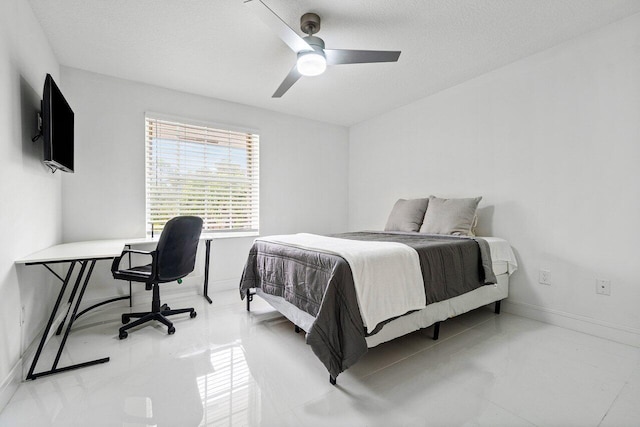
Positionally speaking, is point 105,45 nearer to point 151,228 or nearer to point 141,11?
point 141,11

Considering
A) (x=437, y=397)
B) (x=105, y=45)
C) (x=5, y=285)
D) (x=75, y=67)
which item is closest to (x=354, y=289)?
(x=437, y=397)

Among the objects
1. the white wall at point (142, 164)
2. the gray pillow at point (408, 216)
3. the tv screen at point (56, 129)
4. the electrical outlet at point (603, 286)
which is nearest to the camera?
the tv screen at point (56, 129)

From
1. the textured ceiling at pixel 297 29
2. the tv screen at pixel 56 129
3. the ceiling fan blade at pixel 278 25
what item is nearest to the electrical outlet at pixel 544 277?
the textured ceiling at pixel 297 29

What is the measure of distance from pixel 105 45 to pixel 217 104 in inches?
51.4

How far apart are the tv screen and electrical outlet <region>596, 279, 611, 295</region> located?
4186mm

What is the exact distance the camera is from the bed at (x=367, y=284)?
1.60m

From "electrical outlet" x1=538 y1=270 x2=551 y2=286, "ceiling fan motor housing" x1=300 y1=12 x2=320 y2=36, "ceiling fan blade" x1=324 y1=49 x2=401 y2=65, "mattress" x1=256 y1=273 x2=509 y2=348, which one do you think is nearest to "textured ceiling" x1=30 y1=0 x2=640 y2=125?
"ceiling fan motor housing" x1=300 y1=12 x2=320 y2=36

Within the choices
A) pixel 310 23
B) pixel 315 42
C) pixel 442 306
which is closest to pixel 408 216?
pixel 442 306

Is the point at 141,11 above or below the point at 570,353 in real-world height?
above

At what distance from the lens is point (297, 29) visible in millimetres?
2223

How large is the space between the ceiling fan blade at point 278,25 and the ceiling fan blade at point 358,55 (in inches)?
7.4

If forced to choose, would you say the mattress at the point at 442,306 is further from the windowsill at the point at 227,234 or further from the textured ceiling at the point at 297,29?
the textured ceiling at the point at 297,29

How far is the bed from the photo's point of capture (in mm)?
1596

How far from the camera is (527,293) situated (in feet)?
8.77
